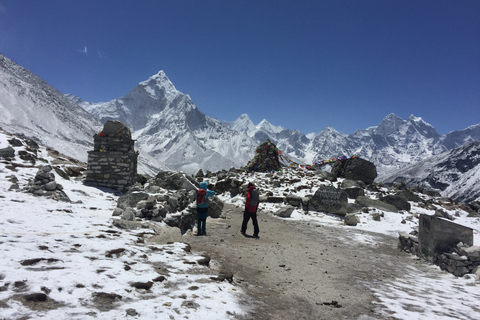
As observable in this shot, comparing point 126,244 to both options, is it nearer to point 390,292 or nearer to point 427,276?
point 390,292

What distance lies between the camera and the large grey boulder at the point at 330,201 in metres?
14.1

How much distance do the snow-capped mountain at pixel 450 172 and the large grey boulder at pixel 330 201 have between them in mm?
113251

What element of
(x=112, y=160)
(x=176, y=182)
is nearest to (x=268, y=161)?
(x=176, y=182)

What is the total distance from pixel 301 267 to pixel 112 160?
11.3 metres

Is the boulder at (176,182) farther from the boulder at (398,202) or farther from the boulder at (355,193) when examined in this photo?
the boulder at (398,202)

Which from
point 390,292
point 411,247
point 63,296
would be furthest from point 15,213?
point 411,247

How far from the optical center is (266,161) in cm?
2700

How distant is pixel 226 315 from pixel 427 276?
5.90 metres

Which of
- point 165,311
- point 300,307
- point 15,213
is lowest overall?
point 300,307

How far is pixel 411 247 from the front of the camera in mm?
8617

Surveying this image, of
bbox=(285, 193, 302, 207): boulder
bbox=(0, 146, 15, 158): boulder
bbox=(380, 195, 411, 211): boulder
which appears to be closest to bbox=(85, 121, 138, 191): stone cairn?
bbox=(0, 146, 15, 158): boulder

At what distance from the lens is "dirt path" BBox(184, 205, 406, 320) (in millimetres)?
4352

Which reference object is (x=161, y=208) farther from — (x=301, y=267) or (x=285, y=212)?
(x=285, y=212)

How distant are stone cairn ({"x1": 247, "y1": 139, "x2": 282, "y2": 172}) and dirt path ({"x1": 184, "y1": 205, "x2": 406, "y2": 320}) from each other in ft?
51.0
